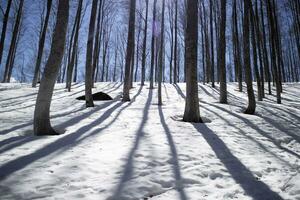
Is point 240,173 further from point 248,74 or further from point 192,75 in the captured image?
point 248,74

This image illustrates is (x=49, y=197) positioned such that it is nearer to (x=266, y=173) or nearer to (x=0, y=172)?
(x=0, y=172)

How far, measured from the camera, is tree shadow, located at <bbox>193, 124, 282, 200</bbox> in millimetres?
2842

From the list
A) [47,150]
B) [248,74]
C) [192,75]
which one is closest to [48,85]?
[47,150]

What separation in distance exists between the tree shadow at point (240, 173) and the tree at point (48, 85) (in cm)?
387

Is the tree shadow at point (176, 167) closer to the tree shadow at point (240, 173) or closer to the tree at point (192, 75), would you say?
the tree shadow at point (240, 173)

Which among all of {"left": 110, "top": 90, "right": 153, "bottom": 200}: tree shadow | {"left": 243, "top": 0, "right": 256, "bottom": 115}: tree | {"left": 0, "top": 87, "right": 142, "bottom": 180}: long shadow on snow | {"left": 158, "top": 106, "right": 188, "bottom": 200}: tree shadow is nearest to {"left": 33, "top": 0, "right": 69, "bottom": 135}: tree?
{"left": 0, "top": 87, "right": 142, "bottom": 180}: long shadow on snow

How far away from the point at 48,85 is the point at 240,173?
4.58 meters

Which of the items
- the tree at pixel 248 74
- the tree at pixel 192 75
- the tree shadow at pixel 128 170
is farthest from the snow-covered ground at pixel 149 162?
the tree at pixel 248 74

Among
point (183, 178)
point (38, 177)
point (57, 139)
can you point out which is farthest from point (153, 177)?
point (57, 139)

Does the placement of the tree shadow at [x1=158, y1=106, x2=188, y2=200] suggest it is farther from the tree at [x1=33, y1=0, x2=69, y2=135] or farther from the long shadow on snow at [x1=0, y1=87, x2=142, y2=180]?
the tree at [x1=33, y1=0, x2=69, y2=135]

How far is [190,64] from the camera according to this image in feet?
23.2

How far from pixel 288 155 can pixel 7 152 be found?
5.56m

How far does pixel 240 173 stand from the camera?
3.47 m

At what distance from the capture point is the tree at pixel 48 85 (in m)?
5.14
